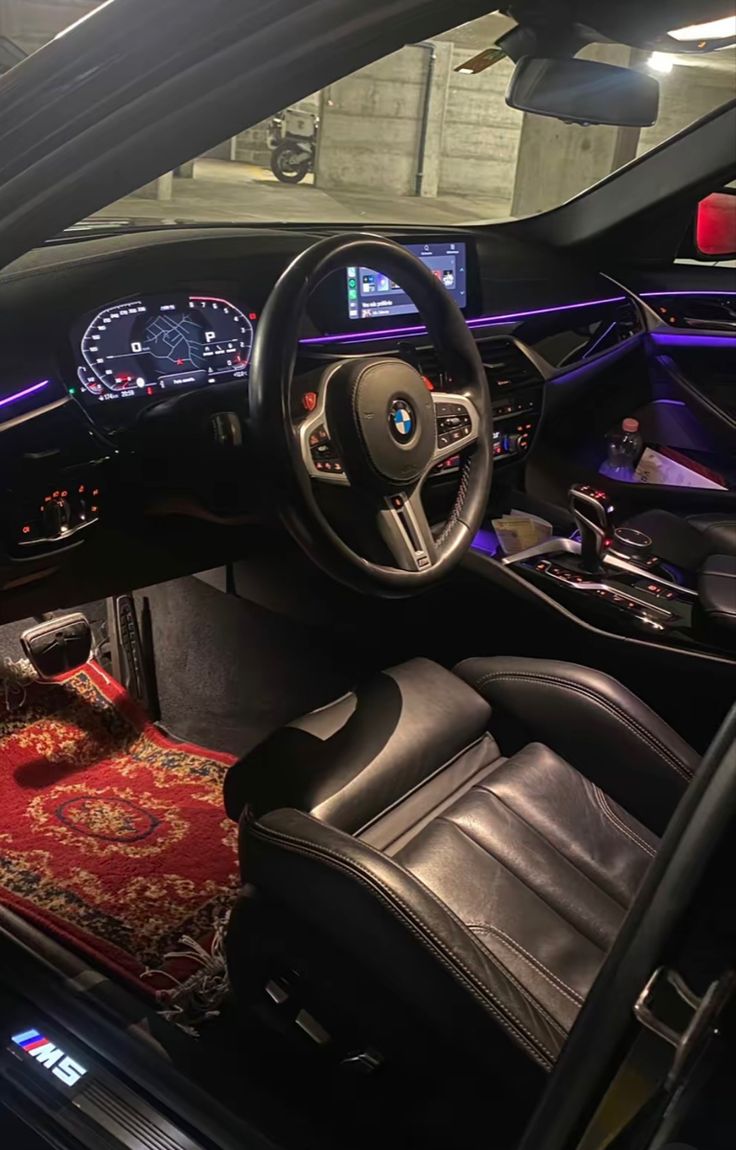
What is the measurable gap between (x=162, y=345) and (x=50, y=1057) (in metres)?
1.14

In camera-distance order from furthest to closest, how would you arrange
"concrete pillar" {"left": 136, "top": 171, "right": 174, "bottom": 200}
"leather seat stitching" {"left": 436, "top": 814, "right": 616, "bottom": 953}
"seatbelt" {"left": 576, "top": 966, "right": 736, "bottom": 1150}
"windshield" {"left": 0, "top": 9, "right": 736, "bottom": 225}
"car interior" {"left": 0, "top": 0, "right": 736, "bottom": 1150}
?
"windshield" {"left": 0, "top": 9, "right": 736, "bottom": 225}, "leather seat stitching" {"left": 436, "top": 814, "right": 616, "bottom": 953}, "car interior" {"left": 0, "top": 0, "right": 736, "bottom": 1150}, "concrete pillar" {"left": 136, "top": 171, "right": 174, "bottom": 200}, "seatbelt" {"left": 576, "top": 966, "right": 736, "bottom": 1150}

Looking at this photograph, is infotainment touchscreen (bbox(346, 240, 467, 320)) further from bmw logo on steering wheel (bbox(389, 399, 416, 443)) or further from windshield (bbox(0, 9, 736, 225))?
windshield (bbox(0, 9, 736, 225))

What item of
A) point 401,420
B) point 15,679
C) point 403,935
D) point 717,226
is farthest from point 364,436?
point 717,226

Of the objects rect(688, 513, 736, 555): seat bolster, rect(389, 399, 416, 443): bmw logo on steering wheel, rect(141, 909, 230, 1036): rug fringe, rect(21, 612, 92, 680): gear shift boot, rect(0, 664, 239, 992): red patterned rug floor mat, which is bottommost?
rect(0, 664, 239, 992): red patterned rug floor mat

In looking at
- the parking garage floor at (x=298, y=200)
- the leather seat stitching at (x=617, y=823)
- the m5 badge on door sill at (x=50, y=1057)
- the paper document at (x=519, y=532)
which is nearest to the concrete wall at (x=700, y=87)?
the parking garage floor at (x=298, y=200)

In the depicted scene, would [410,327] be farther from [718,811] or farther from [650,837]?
[718,811]

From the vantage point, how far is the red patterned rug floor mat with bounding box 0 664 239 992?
1.91 metres

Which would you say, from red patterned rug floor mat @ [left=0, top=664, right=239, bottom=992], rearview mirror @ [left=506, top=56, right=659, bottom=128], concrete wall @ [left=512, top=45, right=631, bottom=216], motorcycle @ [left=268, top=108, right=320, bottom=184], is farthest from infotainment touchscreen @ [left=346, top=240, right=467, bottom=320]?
motorcycle @ [left=268, top=108, right=320, bottom=184]

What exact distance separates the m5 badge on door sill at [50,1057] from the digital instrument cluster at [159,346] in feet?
3.10

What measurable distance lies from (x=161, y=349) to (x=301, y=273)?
Result: 514 mm

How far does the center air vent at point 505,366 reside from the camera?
252 cm

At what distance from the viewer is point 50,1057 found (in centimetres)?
129

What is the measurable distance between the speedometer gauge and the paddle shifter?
85 cm

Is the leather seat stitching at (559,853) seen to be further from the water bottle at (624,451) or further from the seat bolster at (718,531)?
the water bottle at (624,451)
